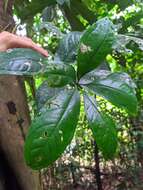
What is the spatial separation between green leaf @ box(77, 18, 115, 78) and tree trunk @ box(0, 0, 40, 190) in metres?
0.36

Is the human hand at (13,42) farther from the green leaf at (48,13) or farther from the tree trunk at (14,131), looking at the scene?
the green leaf at (48,13)

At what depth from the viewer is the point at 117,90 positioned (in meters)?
0.51

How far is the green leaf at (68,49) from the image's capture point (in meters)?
0.58

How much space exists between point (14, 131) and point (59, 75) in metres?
0.38

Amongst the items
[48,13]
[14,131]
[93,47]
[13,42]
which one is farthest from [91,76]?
[48,13]

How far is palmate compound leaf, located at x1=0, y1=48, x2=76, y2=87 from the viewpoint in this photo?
518mm

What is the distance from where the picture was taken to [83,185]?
8.38ft

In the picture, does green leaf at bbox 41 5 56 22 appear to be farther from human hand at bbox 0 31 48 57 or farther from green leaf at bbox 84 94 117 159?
green leaf at bbox 84 94 117 159

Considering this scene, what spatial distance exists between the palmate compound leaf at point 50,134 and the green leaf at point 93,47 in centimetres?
6

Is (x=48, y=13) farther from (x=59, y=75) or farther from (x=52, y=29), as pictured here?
(x=59, y=75)

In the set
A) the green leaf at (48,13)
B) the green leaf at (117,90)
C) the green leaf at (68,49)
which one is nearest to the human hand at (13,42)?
the green leaf at (68,49)

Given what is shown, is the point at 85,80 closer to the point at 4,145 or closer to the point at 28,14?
the point at 4,145

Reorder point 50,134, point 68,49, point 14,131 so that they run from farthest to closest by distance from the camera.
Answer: point 14,131 < point 68,49 < point 50,134

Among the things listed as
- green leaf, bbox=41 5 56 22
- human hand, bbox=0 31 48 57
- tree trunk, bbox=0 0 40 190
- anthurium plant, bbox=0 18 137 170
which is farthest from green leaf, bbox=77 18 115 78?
green leaf, bbox=41 5 56 22
